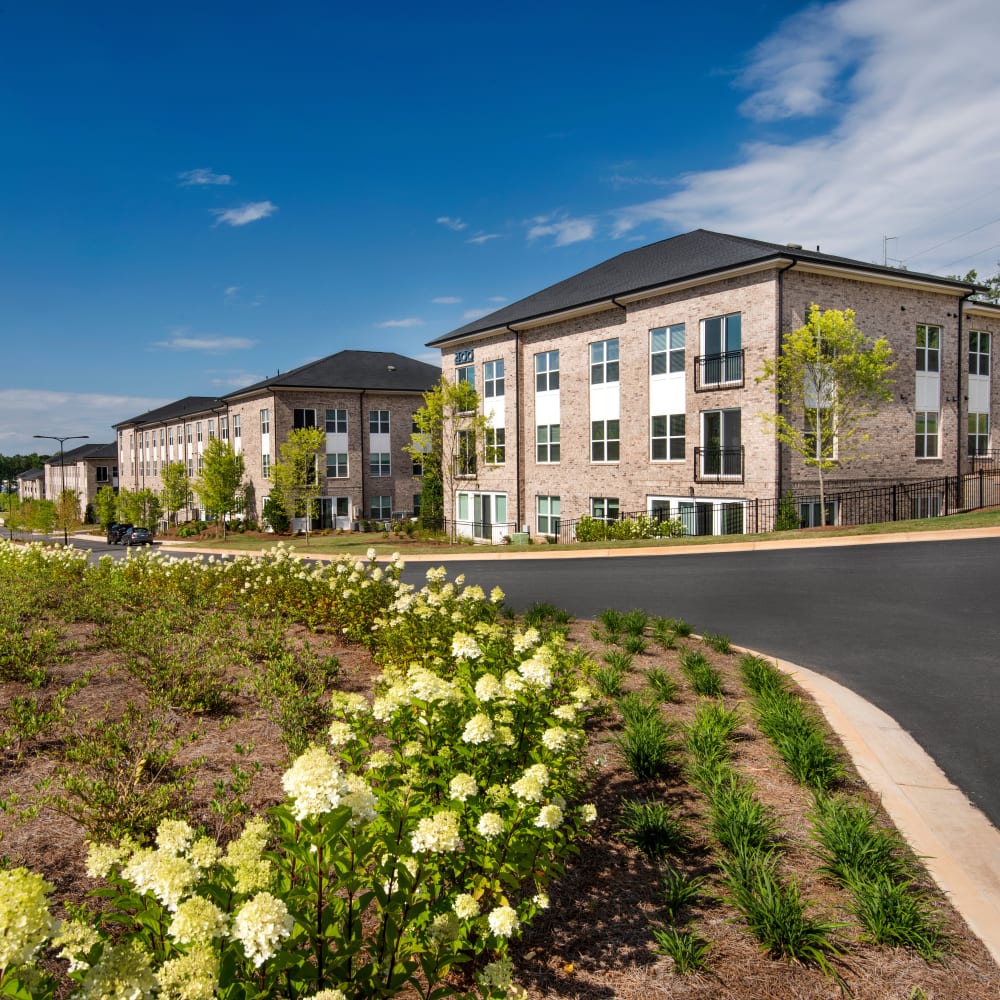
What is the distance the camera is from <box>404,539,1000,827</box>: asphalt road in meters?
6.44

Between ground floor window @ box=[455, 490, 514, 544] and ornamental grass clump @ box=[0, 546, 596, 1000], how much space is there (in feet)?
98.1

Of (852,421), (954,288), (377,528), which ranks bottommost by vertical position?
(377,528)

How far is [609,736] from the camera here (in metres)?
5.79

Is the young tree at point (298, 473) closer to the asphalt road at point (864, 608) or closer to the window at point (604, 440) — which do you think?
the window at point (604, 440)

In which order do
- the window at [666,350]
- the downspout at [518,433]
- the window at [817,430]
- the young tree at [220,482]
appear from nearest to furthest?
the window at [817,430] < the window at [666,350] < the downspout at [518,433] < the young tree at [220,482]

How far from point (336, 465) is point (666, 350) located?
2805cm

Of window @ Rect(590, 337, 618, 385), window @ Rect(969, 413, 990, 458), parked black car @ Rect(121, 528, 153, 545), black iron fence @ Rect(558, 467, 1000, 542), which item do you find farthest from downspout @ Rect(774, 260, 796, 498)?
parked black car @ Rect(121, 528, 153, 545)

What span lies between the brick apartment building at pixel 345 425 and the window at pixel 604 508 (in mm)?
22814

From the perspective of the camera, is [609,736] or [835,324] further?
[835,324]

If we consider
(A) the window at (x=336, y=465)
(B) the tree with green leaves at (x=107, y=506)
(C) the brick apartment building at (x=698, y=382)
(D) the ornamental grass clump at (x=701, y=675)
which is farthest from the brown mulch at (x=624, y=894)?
(B) the tree with green leaves at (x=107, y=506)

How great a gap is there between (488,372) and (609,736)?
104ft

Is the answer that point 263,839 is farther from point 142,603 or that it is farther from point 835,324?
point 835,324

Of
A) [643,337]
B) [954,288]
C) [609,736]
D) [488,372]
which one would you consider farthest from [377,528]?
[609,736]

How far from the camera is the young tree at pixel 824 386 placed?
22734 mm
